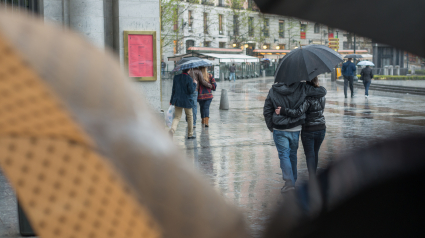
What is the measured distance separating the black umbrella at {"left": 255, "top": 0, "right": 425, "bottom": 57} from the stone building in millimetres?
7746

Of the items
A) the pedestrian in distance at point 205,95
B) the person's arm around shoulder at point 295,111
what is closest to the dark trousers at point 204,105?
the pedestrian in distance at point 205,95

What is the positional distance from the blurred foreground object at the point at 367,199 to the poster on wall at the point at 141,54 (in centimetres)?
863

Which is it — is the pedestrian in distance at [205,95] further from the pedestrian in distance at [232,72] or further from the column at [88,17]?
the pedestrian in distance at [232,72]

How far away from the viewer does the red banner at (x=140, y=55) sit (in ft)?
29.9

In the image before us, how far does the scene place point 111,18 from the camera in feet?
30.1

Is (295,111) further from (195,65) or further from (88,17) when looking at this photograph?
(195,65)

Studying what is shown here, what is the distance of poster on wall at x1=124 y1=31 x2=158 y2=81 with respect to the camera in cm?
907

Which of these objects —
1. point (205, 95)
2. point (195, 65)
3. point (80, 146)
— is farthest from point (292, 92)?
point (205, 95)

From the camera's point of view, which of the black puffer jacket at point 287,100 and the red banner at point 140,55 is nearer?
the black puffer jacket at point 287,100

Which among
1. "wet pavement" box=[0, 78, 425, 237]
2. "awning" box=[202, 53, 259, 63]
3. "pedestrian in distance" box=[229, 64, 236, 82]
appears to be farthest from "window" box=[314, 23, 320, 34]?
Result: "pedestrian in distance" box=[229, 64, 236, 82]

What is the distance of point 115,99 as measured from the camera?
429 mm

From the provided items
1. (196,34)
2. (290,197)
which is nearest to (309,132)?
(290,197)

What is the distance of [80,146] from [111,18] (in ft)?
30.1

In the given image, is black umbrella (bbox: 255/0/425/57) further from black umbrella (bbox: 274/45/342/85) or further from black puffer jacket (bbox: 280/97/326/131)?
black puffer jacket (bbox: 280/97/326/131)
